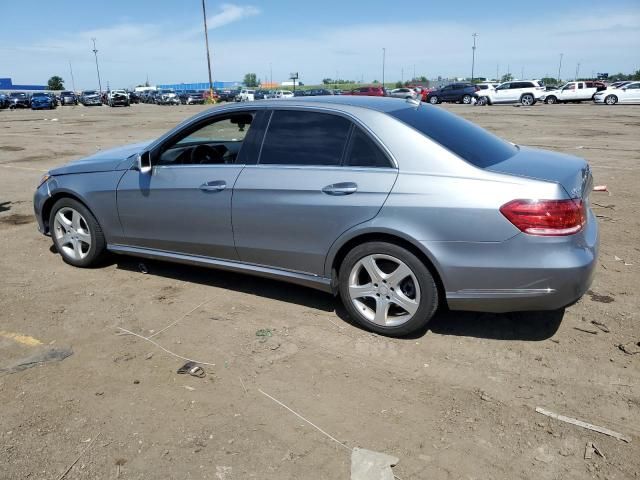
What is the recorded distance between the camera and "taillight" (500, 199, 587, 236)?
129 inches

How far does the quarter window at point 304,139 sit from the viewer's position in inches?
156

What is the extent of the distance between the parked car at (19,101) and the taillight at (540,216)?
59.6 meters

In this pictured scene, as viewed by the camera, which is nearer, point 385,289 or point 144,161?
point 385,289

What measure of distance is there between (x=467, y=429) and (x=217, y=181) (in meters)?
2.65

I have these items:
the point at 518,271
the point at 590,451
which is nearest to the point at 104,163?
the point at 518,271

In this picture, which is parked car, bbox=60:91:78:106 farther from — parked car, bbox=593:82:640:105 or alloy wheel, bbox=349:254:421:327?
alloy wheel, bbox=349:254:421:327

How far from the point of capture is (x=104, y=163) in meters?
5.11

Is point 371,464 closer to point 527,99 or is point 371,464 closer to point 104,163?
point 104,163

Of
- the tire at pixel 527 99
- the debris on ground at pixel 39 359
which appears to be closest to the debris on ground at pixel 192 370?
the debris on ground at pixel 39 359

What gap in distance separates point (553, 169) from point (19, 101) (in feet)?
195

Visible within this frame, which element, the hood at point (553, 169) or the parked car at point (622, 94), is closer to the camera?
the hood at point (553, 169)

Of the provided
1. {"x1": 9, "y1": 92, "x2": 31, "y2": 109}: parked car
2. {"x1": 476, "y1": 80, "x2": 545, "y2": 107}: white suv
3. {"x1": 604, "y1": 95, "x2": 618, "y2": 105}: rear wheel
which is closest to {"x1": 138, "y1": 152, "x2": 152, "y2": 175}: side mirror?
{"x1": 604, "y1": 95, "x2": 618, "y2": 105}: rear wheel

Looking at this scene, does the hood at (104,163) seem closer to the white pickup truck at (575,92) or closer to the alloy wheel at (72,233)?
the alloy wheel at (72,233)

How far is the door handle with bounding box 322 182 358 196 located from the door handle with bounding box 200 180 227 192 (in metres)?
0.93
